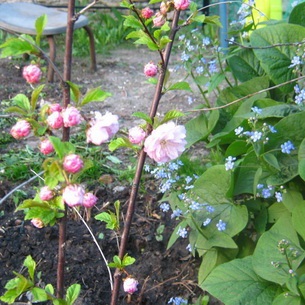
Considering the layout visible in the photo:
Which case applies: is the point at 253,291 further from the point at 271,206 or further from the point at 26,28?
the point at 26,28

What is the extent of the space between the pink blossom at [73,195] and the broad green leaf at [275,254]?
0.88 m

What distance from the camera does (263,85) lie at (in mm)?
2758

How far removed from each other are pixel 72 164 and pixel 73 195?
0.07 m

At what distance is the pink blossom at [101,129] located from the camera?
4.76ft

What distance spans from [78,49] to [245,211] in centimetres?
424

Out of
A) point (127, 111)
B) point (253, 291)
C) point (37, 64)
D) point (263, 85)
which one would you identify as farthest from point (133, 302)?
point (127, 111)

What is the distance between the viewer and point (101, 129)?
1458 millimetres

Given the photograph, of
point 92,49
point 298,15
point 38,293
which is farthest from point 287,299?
point 92,49

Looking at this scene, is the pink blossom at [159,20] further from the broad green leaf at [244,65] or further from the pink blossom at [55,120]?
the broad green leaf at [244,65]

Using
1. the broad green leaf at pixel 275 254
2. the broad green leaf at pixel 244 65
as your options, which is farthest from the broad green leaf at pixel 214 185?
the broad green leaf at pixel 244 65

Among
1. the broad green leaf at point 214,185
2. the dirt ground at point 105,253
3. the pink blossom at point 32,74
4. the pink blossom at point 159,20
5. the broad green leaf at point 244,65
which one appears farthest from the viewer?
the broad green leaf at point 244,65

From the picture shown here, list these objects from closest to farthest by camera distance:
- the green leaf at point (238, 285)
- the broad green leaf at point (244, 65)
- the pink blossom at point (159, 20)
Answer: the pink blossom at point (159, 20) < the green leaf at point (238, 285) < the broad green leaf at point (244, 65)

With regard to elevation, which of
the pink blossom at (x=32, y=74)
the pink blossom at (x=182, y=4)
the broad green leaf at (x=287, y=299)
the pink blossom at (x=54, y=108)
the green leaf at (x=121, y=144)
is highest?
the pink blossom at (x=182, y=4)

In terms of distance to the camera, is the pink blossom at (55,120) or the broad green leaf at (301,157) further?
the broad green leaf at (301,157)
